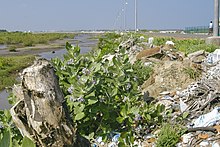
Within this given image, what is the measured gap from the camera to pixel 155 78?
5.86 meters

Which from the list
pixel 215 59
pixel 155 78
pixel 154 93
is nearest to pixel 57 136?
pixel 154 93

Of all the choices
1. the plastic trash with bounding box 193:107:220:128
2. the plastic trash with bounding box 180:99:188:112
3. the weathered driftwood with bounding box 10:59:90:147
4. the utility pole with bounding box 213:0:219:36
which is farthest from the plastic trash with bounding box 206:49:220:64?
the utility pole with bounding box 213:0:219:36

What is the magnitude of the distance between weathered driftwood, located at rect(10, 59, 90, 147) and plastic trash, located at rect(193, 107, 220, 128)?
1743 millimetres

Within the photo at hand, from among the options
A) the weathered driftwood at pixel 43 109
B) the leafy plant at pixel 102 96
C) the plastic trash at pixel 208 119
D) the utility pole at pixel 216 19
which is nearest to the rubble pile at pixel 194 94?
the plastic trash at pixel 208 119

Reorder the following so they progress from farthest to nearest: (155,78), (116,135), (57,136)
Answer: (155,78) < (116,135) < (57,136)

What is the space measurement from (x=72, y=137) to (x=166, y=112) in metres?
1.83

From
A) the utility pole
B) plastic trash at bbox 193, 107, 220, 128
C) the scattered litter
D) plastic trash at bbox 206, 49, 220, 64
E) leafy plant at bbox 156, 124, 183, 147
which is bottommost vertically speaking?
the scattered litter

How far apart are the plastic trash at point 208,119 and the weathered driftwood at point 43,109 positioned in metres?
1.74

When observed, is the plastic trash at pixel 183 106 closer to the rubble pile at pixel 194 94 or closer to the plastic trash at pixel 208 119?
the rubble pile at pixel 194 94

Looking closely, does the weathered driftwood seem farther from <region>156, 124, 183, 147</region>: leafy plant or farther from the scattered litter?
the scattered litter

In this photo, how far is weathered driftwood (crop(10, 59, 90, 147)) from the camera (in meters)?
2.62

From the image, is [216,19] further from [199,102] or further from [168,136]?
[168,136]

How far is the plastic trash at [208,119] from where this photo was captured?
392 cm

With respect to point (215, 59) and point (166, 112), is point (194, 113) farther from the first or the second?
point (215, 59)
